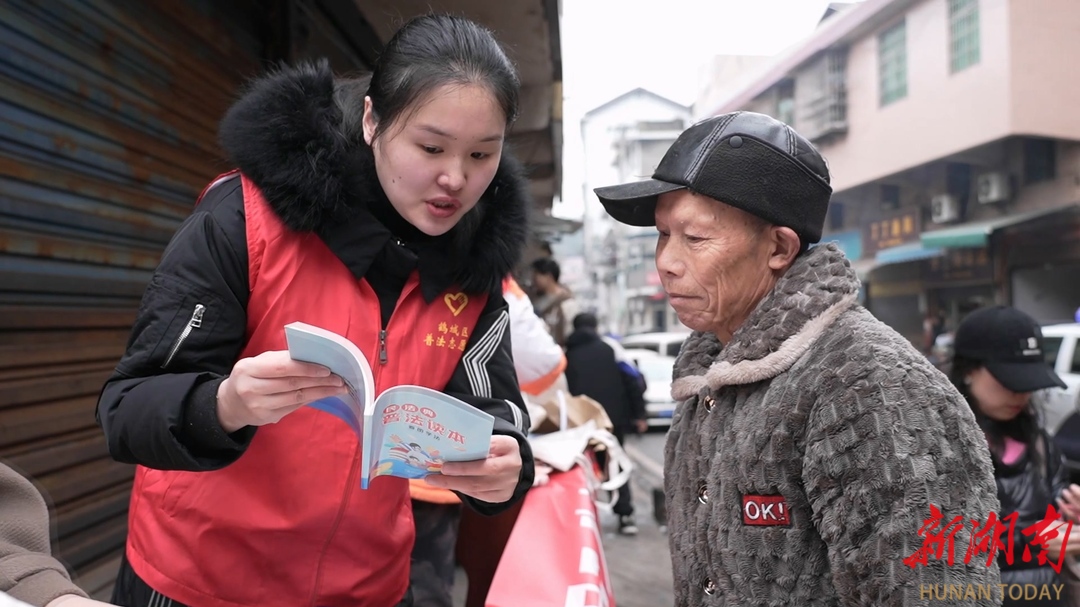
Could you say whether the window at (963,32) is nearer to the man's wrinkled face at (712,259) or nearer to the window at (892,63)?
the window at (892,63)

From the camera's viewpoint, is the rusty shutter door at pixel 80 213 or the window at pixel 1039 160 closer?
the rusty shutter door at pixel 80 213

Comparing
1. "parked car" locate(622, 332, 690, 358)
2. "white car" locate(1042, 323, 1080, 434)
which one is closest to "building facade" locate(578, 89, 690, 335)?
"parked car" locate(622, 332, 690, 358)

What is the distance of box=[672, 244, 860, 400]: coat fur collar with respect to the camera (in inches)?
49.7

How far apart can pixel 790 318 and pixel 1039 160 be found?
39.1 feet

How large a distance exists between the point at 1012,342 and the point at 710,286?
1374 millimetres

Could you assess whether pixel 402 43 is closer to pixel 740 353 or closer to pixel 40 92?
pixel 740 353

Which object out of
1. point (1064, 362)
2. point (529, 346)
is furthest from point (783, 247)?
point (1064, 362)

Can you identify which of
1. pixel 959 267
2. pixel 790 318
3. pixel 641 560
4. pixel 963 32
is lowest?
pixel 641 560

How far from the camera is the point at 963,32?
395 inches

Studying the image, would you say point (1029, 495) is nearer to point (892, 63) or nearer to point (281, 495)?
point (281, 495)

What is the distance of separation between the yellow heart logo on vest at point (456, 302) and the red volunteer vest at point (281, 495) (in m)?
0.12

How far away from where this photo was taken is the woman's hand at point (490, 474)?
1330mm

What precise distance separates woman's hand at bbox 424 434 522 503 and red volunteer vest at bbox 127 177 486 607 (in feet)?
0.73

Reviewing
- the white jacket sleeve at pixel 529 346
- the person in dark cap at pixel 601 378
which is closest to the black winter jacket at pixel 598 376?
the person in dark cap at pixel 601 378
